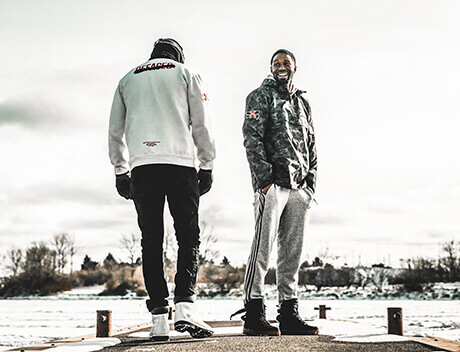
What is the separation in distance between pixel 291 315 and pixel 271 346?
36.2 inches

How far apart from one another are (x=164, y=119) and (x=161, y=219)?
24.7 inches

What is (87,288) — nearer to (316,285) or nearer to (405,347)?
(316,285)

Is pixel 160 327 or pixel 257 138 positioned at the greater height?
pixel 257 138

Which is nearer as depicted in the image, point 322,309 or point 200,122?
point 200,122

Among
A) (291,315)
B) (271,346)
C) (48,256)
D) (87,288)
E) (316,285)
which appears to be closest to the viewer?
(271,346)

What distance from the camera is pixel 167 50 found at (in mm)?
3422

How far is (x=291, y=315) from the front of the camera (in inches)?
140

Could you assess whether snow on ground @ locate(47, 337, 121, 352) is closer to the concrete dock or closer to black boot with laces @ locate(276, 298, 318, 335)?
the concrete dock

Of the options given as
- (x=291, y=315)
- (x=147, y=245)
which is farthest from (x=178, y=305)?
(x=291, y=315)

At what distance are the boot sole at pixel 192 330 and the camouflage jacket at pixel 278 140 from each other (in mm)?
1074

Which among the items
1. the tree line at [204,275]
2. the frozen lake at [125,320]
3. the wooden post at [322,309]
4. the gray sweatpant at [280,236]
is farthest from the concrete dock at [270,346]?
the tree line at [204,275]

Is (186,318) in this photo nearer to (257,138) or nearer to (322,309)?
(257,138)

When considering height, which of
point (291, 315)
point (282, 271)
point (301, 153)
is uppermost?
point (301, 153)

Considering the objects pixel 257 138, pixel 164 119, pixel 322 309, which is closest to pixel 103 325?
Answer: pixel 164 119
